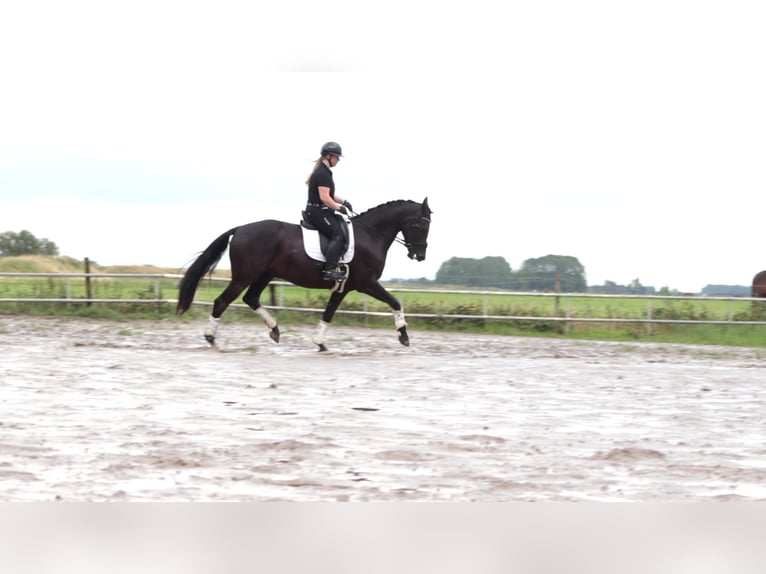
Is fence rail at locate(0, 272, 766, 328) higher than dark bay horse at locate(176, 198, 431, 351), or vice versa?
dark bay horse at locate(176, 198, 431, 351)

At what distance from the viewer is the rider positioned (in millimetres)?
12734

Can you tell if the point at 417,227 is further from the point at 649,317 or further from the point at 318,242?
the point at 649,317

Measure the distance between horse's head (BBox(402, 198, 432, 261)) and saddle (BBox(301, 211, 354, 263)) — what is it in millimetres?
1042

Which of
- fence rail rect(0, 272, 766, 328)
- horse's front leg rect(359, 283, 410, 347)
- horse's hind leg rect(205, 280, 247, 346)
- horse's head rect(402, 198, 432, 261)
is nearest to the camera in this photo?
horse's hind leg rect(205, 280, 247, 346)

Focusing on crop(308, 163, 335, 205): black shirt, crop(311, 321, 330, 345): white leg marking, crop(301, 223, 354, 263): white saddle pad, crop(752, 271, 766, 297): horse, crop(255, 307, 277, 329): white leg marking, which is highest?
crop(308, 163, 335, 205): black shirt

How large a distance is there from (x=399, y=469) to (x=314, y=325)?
12109 mm

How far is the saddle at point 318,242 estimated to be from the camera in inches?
516

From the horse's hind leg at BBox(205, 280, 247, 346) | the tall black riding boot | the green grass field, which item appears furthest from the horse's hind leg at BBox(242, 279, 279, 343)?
the green grass field

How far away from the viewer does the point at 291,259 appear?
1311 centimetres

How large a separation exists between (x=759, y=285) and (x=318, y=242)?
57.9 ft

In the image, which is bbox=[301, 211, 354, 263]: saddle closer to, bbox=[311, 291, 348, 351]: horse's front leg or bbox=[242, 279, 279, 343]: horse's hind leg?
bbox=[311, 291, 348, 351]: horse's front leg

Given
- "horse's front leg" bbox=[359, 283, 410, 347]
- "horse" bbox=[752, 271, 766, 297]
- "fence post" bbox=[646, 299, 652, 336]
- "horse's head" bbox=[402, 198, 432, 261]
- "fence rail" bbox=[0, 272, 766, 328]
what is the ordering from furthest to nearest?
"horse" bbox=[752, 271, 766, 297] < "fence post" bbox=[646, 299, 652, 336] < "fence rail" bbox=[0, 272, 766, 328] < "horse's head" bbox=[402, 198, 432, 261] < "horse's front leg" bbox=[359, 283, 410, 347]

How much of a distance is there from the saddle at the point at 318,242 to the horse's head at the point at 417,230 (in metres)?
1.04

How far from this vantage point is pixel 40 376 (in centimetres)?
948
